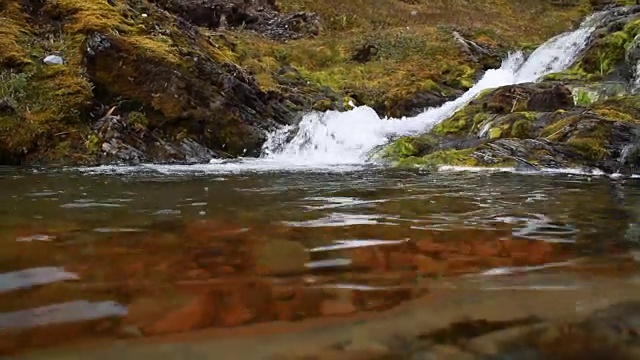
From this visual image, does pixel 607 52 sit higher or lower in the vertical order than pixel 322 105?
higher

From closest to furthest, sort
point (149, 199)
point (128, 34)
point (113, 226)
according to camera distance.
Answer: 1. point (113, 226)
2. point (149, 199)
3. point (128, 34)

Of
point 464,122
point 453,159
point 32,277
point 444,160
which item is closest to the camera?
point 32,277

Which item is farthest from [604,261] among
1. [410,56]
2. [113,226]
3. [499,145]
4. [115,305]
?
[410,56]

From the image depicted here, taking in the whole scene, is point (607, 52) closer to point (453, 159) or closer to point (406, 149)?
point (406, 149)

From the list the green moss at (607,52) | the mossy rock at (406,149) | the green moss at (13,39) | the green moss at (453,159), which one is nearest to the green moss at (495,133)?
the mossy rock at (406,149)

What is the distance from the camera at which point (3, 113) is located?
31.0 feet

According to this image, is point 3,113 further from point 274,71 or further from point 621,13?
point 621,13

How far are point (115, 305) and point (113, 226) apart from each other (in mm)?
1619

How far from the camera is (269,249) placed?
283 centimetres

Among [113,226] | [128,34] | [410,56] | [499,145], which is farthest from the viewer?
[410,56]

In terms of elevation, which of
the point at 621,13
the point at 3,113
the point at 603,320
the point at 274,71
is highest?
the point at 621,13

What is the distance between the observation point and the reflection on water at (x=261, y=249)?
6.21 ft

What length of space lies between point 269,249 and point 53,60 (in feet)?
32.0

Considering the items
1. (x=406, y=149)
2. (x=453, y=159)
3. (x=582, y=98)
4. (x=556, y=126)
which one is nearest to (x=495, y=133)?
(x=556, y=126)
